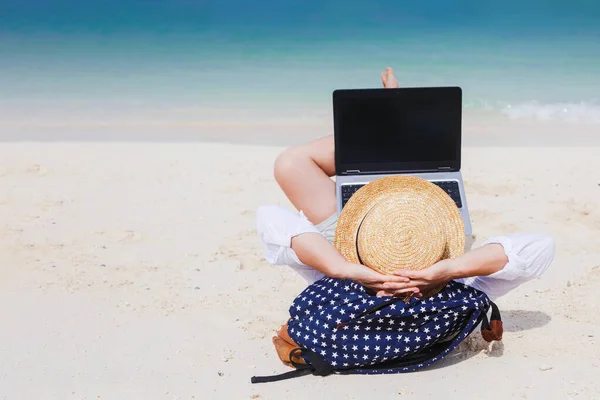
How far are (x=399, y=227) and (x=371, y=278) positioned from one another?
→ 0.60ft

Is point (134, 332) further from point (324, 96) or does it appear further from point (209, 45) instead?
point (209, 45)

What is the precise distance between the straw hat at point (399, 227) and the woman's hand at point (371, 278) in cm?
2

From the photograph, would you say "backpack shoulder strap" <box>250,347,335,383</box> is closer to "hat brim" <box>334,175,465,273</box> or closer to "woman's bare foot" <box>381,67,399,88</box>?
"hat brim" <box>334,175,465,273</box>

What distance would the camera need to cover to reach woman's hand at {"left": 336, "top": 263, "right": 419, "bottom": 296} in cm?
219

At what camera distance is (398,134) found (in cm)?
295

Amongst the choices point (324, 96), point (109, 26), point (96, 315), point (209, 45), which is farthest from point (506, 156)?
point (109, 26)

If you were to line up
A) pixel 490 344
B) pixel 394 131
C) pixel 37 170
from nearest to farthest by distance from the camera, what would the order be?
pixel 490 344 → pixel 394 131 → pixel 37 170

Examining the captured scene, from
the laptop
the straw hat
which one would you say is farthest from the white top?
the laptop

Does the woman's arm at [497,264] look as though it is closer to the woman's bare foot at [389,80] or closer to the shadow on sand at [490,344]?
the shadow on sand at [490,344]

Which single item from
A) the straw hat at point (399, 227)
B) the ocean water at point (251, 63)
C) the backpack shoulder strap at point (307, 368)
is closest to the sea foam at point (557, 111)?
the ocean water at point (251, 63)

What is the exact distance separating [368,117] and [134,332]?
4.27 feet

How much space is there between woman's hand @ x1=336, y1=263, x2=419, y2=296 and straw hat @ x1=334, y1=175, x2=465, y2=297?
24 mm

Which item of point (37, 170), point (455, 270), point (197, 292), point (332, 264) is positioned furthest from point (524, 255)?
point (37, 170)

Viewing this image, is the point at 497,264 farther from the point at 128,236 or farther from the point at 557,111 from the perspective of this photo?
the point at 557,111
